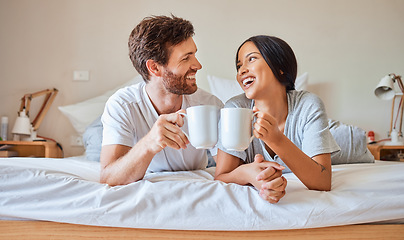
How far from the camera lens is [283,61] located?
1.18 m

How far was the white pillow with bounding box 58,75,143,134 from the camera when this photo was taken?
244cm

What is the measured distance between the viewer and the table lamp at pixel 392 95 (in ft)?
8.10

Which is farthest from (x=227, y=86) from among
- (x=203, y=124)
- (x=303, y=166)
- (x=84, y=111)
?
(x=203, y=124)

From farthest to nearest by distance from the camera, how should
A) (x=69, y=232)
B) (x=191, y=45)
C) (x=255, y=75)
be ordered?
(x=191, y=45), (x=255, y=75), (x=69, y=232)

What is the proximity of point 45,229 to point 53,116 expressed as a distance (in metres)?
1.98

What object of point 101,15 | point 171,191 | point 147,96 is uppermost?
point 101,15

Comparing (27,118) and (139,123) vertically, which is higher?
(139,123)

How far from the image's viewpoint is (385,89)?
8.50 ft

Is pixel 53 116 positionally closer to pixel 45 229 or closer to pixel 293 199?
pixel 45 229

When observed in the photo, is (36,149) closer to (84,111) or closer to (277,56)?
(84,111)

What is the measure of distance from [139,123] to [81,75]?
1544mm

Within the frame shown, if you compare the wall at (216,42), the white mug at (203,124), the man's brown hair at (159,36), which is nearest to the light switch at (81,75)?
the wall at (216,42)

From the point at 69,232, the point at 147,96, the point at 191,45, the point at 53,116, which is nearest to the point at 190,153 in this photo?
the point at 147,96

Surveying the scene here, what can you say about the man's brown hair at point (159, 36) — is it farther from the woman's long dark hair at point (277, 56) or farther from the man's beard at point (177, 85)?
the woman's long dark hair at point (277, 56)
